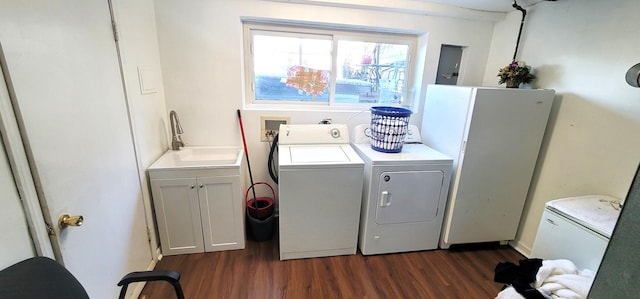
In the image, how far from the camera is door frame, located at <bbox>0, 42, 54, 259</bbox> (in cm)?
86

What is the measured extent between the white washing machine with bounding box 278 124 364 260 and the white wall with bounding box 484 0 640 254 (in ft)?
5.39

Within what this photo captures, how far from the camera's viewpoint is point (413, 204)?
2113mm

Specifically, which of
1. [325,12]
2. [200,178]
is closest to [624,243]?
[200,178]

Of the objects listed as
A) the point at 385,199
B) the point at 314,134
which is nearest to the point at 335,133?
the point at 314,134

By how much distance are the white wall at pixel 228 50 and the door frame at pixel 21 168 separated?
4.63 ft

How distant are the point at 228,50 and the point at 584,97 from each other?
2864mm

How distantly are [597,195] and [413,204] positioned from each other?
50.1 inches

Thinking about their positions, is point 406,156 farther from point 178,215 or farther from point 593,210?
point 178,215

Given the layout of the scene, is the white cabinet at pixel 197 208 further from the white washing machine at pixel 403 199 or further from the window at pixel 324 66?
the white washing machine at pixel 403 199

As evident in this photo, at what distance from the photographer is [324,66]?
257 centimetres

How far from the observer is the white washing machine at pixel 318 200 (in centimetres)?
191

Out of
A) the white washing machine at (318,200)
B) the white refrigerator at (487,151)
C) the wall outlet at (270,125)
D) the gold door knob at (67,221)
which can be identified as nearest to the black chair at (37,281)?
the gold door knob at (67,221)

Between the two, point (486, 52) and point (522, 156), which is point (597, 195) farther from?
point (486, 52)

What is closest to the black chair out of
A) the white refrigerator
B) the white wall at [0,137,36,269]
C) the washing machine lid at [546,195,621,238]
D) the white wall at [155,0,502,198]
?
the white wall at [0,137,36,269]
